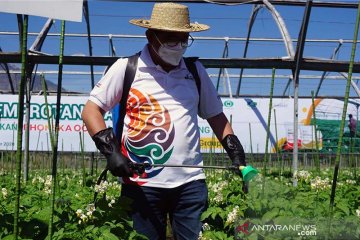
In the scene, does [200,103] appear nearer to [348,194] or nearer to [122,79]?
[122,79]

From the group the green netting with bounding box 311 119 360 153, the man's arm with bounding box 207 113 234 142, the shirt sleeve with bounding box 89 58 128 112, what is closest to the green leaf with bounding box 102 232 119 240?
the shirt sleeve with bounding box 89 58 128 112

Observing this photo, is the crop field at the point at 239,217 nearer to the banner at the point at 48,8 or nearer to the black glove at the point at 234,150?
the black glove at the point at 234,150

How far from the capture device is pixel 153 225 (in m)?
2.54

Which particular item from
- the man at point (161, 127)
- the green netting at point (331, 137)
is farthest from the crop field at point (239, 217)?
the green netting at point (331, 137)

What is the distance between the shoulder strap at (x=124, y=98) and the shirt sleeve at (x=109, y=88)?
0.02m

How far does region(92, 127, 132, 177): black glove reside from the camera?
7.49ft

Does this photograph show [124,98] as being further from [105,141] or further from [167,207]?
[167,207]

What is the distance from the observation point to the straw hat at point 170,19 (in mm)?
2518

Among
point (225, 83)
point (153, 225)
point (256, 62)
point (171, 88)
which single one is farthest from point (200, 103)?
point (225, 83)

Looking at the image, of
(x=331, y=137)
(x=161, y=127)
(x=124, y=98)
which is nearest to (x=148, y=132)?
(x=161, y=127)

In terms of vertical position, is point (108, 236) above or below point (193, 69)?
below

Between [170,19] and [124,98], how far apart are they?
366 mm

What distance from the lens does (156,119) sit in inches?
98.7

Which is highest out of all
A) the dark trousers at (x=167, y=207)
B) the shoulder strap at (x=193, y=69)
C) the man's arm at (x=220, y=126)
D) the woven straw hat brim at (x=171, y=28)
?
the woven straw hat brim at (x=171, y=28)
